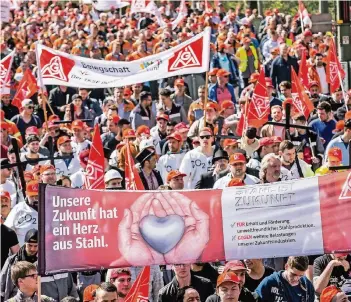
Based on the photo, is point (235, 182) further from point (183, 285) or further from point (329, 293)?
point (329, 293)

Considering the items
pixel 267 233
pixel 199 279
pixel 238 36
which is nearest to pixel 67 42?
pixel 238 36

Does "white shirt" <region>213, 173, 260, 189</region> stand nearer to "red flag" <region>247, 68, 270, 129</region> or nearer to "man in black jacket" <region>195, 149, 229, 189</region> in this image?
"man in black jacket" <region>195, 149, 229, 189</region>

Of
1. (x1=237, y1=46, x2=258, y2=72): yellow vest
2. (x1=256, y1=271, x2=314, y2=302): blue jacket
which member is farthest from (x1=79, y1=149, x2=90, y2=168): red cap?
(x1=237, y1=46, x2=258, y2=72): yellow vest

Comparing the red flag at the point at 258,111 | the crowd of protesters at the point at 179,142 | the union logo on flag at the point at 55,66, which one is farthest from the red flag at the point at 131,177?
A: the red flag at the point at 258,111

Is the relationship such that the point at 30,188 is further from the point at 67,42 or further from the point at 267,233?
the point at 67,42

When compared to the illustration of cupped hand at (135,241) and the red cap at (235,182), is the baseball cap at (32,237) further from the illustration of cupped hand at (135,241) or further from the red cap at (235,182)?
the illustration of cupped hand at (135,241)

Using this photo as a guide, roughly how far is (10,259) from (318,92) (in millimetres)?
10596

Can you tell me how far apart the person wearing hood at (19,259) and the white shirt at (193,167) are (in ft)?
11.9

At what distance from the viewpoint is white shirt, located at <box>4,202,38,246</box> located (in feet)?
44.4

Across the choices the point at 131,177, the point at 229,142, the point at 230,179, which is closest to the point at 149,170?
the point at 229,142

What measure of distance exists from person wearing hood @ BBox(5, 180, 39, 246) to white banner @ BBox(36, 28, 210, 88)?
13.8 feet

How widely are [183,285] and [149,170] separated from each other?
13.0 ft

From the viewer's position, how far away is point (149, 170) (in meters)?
15.2

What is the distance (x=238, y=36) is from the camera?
94.8ft
